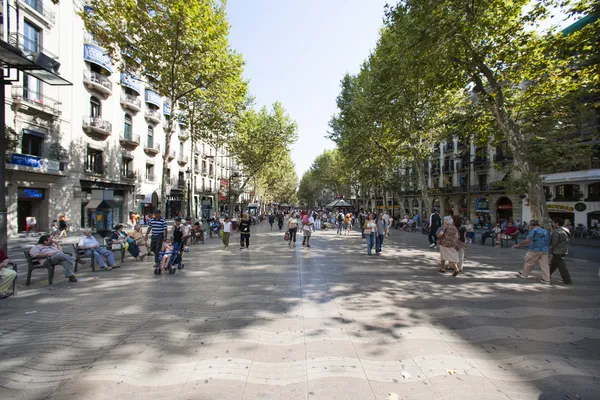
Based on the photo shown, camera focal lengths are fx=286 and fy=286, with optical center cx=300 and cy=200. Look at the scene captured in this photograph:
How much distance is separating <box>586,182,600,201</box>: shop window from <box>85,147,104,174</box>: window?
122 ft

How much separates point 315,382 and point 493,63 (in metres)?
13.1

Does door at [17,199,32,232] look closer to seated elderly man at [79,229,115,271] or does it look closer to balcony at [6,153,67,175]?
balcony at [6,153,67,175]

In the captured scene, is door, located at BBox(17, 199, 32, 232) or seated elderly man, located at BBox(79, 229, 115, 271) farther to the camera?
door, located at BBox(17, 199, 32, 232)

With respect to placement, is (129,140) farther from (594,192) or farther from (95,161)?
(594,192)

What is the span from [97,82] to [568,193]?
37.5 meters

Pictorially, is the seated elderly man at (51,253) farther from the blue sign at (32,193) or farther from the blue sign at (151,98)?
the blue sign at (151,98)

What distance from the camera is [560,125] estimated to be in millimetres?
14469

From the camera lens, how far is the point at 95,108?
70.2 feet

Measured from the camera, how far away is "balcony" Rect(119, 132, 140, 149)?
936 inches

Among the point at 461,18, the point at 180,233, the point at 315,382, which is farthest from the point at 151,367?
the point at 461,18

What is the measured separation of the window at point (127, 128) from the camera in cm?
2444

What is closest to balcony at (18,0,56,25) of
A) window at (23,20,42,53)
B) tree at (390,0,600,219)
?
window at (23,20,42,53)

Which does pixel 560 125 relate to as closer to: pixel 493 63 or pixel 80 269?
pixel 493 63

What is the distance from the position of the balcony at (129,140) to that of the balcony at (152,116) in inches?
104
